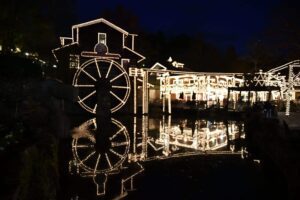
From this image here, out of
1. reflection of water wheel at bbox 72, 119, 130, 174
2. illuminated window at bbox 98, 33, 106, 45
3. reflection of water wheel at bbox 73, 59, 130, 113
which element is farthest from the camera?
illuminated window at bbox 98, 33, 106, 45

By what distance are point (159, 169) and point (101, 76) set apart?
20271 mm

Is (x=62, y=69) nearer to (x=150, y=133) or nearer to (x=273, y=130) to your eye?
(x=150, y=133)

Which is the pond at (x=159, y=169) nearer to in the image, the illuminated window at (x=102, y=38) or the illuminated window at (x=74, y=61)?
the illuminated window at (x=74, y=61)

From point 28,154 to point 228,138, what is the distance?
41.1 ft

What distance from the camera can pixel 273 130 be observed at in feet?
39.4

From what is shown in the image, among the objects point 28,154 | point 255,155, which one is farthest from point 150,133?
point 28,154

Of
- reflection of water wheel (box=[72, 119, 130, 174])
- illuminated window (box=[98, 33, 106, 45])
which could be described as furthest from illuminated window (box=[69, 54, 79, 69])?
reflection of water wheel (box=[72, 119, 130, 174])

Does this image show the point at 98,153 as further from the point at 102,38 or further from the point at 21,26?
the point at 102,38

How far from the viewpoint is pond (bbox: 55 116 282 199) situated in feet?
25.9

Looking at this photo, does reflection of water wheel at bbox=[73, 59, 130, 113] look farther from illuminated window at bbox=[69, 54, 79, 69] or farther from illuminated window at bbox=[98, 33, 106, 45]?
illuminated window at bbox=[98, 33, 106, 45]

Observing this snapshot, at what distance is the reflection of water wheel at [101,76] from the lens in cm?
2916

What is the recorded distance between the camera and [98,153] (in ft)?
40.0

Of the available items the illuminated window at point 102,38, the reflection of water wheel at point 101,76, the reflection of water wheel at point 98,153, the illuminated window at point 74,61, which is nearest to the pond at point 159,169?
the reflection of water wheel at point 98,153

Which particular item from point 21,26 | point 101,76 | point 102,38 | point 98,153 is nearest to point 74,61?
point 101,76
